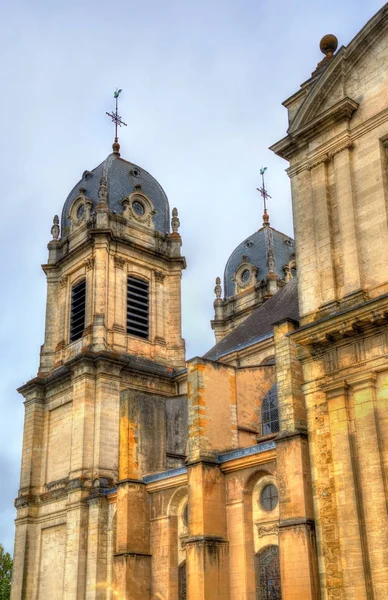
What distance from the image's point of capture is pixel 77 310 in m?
33.8

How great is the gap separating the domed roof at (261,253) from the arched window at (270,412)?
59.3ft

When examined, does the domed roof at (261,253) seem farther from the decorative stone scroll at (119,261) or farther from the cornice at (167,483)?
the cornice at (167,483)

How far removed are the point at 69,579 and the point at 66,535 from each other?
180cm

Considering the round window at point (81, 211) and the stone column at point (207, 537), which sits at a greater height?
the round window at point (81, 211)

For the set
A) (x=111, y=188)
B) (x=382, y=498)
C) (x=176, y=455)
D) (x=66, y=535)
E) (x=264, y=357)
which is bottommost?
(x=382, y=498)

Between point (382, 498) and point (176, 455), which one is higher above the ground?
point (176, 455)

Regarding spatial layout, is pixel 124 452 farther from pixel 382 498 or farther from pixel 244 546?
pixel 382 498

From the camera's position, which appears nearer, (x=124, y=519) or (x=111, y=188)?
(x=124, y=519)

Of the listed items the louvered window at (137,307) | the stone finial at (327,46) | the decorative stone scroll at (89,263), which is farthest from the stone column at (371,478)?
the decorative stone scroll at (89,263)

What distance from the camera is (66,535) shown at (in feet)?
93.5

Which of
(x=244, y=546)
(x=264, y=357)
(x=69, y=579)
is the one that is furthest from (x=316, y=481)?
(x=69, y=579)

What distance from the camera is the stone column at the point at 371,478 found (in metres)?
13.0

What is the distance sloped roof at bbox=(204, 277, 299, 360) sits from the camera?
26875 millimetres

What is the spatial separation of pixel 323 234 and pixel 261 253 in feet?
88.2
